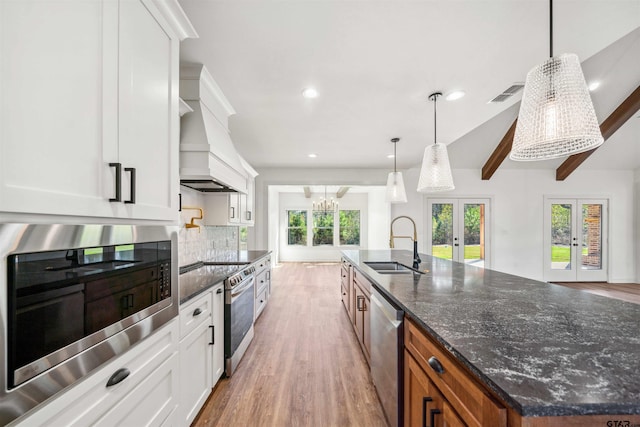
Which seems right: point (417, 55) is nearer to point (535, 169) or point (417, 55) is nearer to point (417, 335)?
point (417, 335)

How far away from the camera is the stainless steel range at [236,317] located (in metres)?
2.26

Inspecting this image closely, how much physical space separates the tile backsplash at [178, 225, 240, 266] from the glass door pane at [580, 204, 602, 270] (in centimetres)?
798

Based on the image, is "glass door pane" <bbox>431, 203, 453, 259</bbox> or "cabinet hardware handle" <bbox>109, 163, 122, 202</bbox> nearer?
"cabinet hardware handle" <bbox>109, 163, 122, 202</bbox>

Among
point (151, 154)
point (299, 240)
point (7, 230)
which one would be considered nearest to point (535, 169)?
point (299, 240)

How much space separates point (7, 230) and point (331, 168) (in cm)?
557

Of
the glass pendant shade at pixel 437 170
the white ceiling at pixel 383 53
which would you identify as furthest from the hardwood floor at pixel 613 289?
the glass pendant shade at pixel 437 170

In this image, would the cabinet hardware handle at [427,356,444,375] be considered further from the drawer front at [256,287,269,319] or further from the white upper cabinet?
the drawer front at [256,287,269,319]

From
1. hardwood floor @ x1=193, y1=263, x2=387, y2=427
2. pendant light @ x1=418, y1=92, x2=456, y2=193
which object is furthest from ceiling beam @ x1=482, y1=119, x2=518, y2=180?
hardwood floor @ x1=193, y1=263, x2=387, y2=427

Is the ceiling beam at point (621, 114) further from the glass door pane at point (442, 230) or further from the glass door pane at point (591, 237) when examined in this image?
the glass door pane at point (442, 230)

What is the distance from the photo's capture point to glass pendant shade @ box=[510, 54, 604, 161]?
48.9 inches

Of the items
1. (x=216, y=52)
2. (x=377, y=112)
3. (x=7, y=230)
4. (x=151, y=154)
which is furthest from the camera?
(x=377, y=112)

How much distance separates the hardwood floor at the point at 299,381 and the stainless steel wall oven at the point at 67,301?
3.98ft

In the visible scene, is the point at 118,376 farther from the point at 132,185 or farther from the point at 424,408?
the point at 424,408

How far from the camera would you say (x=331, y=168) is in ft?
19.8
